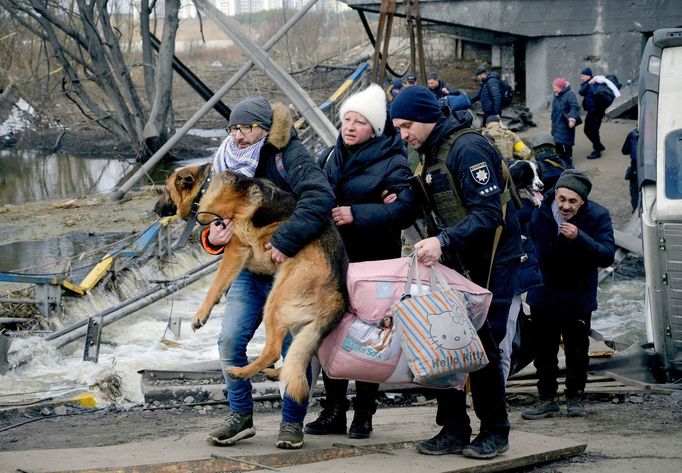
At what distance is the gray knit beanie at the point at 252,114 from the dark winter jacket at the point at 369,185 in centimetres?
50

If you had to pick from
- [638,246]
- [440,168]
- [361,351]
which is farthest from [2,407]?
[638,246]

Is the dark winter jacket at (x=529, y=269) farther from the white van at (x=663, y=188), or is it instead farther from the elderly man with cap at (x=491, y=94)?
the elderly man with cap at (x=491, y=94)

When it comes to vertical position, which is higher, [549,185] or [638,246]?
[549,185]

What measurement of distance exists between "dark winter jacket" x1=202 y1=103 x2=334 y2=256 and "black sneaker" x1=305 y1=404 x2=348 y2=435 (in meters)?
1.14

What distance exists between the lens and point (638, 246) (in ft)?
43.4

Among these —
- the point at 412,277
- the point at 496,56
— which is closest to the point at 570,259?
the point at 412,277

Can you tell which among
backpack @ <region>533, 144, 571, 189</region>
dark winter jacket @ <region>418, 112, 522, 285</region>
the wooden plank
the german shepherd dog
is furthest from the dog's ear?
the wooden plank

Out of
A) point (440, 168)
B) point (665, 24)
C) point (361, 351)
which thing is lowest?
point (361, 351)

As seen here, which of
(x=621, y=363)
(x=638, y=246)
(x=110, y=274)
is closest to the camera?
(x=621, y=363)

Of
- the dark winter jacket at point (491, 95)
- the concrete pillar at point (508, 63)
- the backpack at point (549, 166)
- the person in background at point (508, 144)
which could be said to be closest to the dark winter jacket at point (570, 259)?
the backpack at point (549, 166)

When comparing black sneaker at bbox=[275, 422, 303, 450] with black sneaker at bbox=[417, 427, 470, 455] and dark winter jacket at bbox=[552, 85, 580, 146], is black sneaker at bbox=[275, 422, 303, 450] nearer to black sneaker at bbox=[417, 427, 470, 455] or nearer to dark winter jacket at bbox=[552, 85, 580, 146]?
black sneaker at bbox=[417, 427, 470, 455]

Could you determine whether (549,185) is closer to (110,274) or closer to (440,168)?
(440,168)

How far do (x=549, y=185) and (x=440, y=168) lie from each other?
11.5 feet

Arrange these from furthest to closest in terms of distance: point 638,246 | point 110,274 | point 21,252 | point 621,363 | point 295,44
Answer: point 295,44, point 21,252, point 638,246, point 110,274, point 621,363
